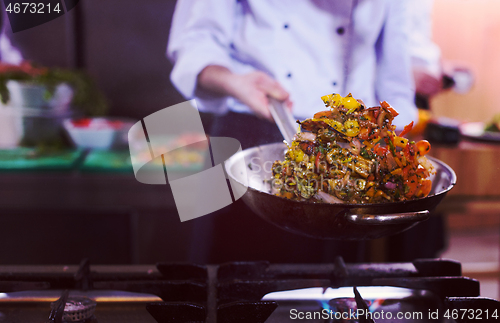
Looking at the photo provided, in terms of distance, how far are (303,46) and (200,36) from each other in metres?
0.33

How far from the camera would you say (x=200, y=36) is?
1263 mm

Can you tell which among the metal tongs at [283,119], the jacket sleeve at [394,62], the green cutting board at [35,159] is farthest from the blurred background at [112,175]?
the jacket sleeve at [394,62]

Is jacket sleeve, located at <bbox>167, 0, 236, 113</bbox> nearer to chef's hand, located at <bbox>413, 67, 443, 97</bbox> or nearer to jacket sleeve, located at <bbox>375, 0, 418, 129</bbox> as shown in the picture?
jacket sleeve, located at <bbox>375, 0, 418, 129</bbox>

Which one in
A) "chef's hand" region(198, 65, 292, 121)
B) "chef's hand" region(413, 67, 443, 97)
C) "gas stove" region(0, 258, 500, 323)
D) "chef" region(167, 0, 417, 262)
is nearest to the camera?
"gas stove" region(0, 258, 500, 323)

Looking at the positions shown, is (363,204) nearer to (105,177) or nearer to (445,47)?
(105,177)

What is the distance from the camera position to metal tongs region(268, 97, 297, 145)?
825 millimetres

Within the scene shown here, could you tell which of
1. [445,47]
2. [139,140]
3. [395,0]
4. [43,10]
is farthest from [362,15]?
[445,47]

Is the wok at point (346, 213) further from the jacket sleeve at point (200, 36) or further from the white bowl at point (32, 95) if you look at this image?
the white bowl at point (32, 95)

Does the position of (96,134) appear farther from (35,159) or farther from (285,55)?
(285,55)

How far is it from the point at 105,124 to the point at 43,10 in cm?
89

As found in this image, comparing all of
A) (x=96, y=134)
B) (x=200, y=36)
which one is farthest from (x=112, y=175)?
(x=200, y=36)

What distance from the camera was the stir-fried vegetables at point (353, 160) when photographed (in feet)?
2.32

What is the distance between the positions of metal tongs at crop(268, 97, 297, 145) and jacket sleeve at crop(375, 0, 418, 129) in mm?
395

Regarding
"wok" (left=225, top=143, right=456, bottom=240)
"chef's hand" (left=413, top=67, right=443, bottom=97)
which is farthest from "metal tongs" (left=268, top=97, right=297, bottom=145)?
"chef's hand" (left=413, top=67, right=443, bottom=97)
